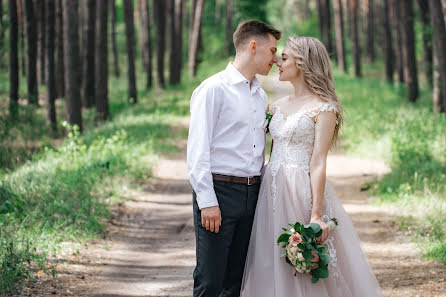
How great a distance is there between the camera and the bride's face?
4.09 metres

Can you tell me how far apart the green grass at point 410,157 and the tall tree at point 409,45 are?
5.28 ft

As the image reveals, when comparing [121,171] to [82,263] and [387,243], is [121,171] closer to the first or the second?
[82,263]

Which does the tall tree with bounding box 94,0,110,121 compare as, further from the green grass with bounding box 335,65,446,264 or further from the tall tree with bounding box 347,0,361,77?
the tall tree with bounding box 347,0,361,77

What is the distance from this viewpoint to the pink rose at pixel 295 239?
12.3 ft

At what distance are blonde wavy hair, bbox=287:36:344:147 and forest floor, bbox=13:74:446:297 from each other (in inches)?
96.8

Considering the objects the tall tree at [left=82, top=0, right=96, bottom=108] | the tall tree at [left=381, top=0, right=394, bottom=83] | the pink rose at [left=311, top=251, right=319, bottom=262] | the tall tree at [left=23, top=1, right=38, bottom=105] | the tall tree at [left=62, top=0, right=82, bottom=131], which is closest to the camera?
the pink rose at [left=311, top=251, right=319, bottom=262]

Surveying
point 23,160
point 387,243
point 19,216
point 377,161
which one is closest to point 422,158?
point 377,161

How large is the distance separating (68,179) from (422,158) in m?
6.50

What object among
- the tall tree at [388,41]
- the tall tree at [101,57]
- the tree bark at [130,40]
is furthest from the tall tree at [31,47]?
the tall tree at [388,41]

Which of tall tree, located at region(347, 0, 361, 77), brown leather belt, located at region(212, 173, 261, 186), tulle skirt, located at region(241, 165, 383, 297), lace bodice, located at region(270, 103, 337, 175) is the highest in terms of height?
lace bodice, located at region(270, 103, 337, 175)

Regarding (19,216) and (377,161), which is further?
(377,161)

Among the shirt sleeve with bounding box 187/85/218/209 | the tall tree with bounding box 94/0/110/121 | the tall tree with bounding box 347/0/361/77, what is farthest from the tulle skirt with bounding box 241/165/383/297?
the tall tree with bounding box 347/0/361/77

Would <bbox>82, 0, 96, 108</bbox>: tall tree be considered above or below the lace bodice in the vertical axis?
below

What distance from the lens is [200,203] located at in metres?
3.68
